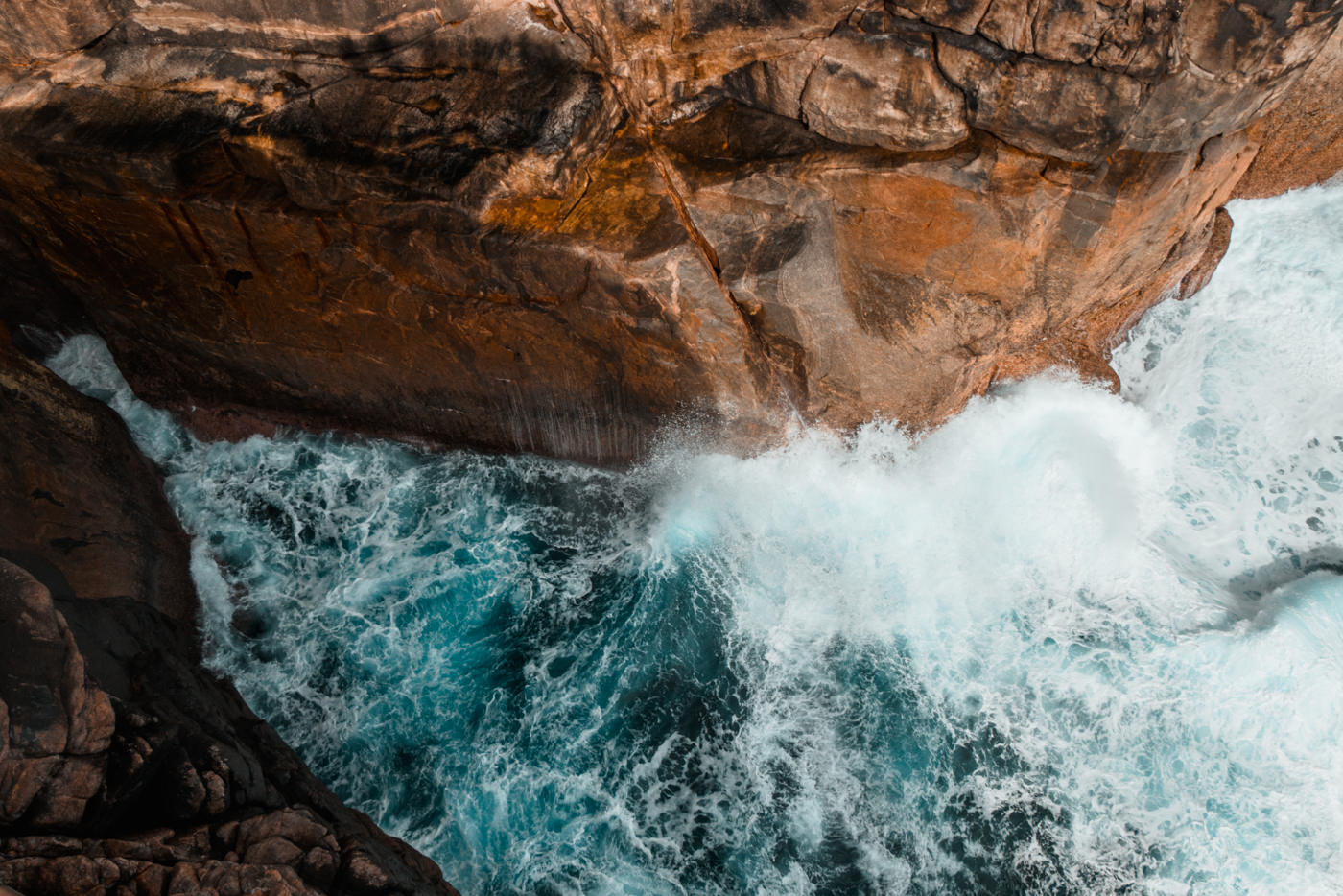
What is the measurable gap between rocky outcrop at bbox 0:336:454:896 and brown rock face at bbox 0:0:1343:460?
220cm

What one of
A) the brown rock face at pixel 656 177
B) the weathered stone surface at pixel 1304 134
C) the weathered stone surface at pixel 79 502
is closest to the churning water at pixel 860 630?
the weathered stone surface at pixel 1304 134

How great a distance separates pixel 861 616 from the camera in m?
6.20

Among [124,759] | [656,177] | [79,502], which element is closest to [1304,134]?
[656,177]

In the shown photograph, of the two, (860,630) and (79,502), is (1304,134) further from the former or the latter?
(79,502)

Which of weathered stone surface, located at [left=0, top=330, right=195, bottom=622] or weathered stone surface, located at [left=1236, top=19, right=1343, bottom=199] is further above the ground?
weathered stone surface, located at [left=1236, top=19, right=1343, bottom=199]

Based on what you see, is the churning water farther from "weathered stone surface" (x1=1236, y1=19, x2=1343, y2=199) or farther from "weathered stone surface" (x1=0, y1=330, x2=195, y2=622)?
"weathered stone surface" (x1=0, y1=330, x2=195, y2=622)

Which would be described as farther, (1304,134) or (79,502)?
(1304,134)

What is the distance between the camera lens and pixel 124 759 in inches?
163

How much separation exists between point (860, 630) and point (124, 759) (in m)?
4.71

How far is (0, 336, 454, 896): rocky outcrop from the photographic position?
3727 millimetres

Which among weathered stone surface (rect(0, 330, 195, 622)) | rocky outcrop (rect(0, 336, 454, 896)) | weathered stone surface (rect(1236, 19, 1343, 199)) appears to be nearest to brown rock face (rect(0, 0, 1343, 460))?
weathered stone surface (rect(1236, 19, 1343, 199))

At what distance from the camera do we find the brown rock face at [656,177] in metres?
4.83

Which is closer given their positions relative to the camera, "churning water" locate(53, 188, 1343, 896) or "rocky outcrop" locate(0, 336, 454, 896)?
"rocky outcrop" locate(0, 336, 454, 896)

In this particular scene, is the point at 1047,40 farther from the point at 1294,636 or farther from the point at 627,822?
the point at 627,822
